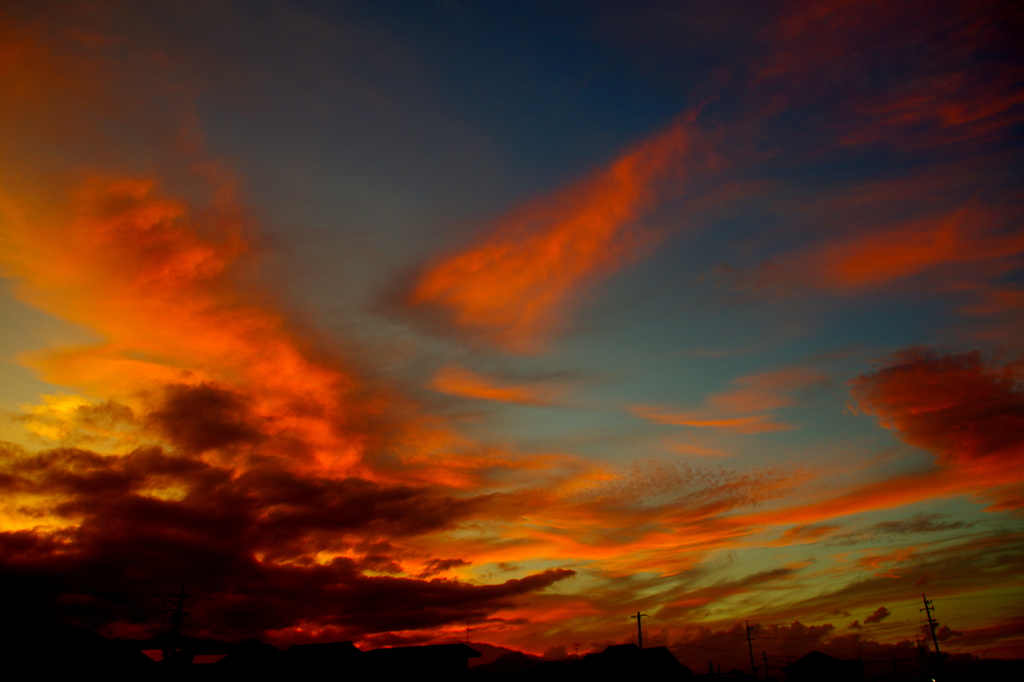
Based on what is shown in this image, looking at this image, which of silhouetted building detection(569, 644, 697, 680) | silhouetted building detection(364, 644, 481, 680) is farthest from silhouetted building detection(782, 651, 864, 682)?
silhouetted building detection(364, 644, 481, 680)

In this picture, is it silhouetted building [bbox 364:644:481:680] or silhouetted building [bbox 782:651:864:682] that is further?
silhouetted building [bbox 782:651:864:682]

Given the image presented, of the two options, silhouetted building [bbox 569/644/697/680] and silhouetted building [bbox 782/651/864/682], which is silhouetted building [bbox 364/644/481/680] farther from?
silhouetted building [bbox 782/651/864/682]

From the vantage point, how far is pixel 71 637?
42.7m

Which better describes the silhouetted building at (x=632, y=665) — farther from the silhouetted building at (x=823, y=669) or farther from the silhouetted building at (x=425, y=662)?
the silhouetted building at (x=823, y=669)

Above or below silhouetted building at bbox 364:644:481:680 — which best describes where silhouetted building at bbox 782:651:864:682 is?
below

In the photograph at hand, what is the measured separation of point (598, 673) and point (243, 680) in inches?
1515

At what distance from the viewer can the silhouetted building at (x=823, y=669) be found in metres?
79.6

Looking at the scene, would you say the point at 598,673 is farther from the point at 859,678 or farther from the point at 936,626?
the point at 936,626

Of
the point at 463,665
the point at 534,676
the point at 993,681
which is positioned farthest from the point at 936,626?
the point at 463,665

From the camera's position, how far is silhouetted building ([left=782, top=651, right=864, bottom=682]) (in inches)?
3135

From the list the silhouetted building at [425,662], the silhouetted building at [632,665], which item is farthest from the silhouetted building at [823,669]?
the silhouetted building at [425,662]

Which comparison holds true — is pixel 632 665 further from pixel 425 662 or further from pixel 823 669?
pixel 823 669

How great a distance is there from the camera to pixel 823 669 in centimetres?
8062

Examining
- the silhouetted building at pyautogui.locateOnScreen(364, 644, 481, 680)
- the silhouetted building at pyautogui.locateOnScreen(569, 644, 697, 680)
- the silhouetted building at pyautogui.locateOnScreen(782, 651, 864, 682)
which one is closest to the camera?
the silhouetted building at pyautogui.locateOnScreen(364, 644, 481, 680)
